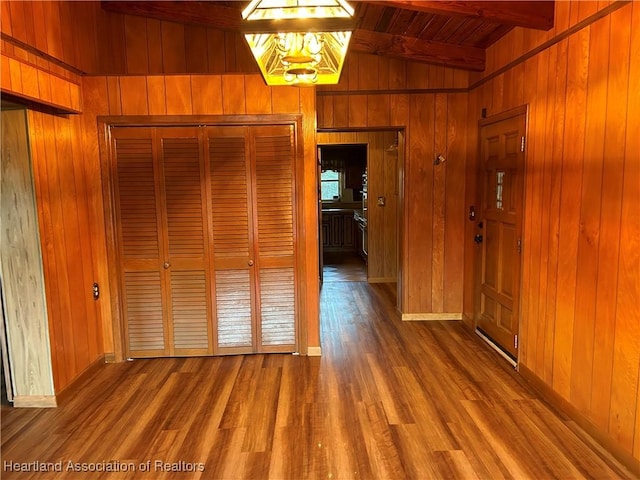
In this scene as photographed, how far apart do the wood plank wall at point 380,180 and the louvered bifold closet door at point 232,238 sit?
260 cm

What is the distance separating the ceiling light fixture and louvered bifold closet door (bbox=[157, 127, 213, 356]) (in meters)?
1.49

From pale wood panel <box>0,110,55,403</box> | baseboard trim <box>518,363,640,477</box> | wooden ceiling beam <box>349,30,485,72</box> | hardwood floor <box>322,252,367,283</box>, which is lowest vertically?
baseboard trim <box>518,363,640,477</box>

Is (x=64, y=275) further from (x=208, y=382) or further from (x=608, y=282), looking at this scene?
(x=608, y=282)

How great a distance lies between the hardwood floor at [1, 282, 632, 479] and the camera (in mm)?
2152

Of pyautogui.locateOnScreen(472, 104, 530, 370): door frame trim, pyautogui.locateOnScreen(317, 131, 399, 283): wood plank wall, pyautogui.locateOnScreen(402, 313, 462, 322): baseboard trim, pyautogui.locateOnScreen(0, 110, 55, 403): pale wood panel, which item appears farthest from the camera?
pyautogui.locateOnScreen(317, 131, 399, 283): wood plank wall

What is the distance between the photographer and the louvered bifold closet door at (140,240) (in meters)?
3.33

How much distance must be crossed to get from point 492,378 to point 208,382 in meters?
2.15

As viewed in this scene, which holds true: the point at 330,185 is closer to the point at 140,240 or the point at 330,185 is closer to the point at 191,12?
the point at 191,12

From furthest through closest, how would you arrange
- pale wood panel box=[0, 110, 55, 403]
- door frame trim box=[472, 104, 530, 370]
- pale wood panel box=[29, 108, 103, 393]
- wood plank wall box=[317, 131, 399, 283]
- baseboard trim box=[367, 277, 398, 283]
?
baseboard trim box=[367, 277, 398, 283]
wood plank wall box=[317, 131, 399, 283]
door frame trim box=[472, 104, 530, 370]
pale wood panel box=[29, 108, 103, 393]
pale wood panel box=[0, 110, 55, 403]

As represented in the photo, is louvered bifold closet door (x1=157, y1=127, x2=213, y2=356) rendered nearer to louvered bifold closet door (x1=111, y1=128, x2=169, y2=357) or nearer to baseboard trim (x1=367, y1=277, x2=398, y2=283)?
louvered bifold closet door (x1=111, y1=128, x2=169, y2=357)

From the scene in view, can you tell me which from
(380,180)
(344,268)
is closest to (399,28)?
(380,180)

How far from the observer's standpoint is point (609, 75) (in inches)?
85.8

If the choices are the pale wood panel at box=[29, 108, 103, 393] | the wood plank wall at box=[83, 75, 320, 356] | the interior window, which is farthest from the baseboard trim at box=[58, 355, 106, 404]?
the interior window

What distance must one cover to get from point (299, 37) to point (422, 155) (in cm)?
284
